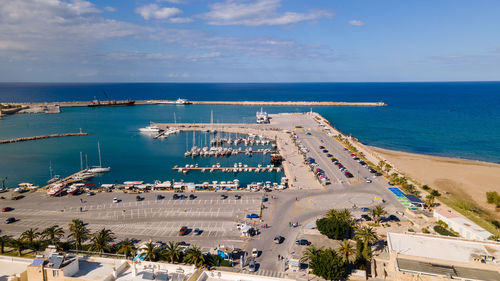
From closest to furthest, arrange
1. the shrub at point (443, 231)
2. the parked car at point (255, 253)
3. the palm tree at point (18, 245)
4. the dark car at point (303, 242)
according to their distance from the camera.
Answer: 1. the palm tree at point (18, 245)
2. the parked car at point (255, 253)
3. the dark car at point (303, 242)
4. the shrub at point (443, 231)

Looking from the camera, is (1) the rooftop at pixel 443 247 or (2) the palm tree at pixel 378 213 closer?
(1) the rooftop at pixel 443 247

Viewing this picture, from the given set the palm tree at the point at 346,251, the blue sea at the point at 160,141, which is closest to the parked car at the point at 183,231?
the palm tree at the point at 346,251

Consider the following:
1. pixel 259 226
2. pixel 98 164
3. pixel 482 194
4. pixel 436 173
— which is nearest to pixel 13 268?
pixel 259 226

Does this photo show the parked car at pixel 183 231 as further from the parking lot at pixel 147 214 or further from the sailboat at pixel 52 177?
the sailboat at pixel 52 177

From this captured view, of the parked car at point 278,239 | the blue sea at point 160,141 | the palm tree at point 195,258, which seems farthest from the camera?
the blue sea at point 160,141

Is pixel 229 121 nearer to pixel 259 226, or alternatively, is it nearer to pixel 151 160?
pixel 151 160

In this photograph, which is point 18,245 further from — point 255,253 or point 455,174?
point 455,174

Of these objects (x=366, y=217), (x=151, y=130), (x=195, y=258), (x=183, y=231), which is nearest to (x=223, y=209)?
(x=183, y=231)
